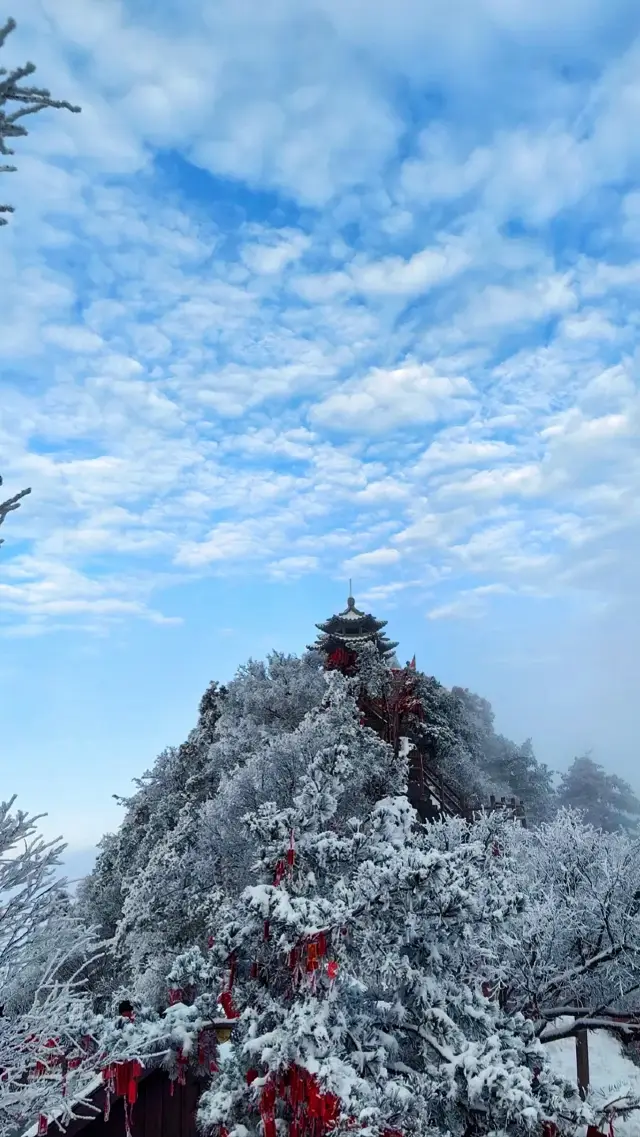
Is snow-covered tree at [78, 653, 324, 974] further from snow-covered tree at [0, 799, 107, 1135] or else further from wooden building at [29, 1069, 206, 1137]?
snow-covered tree at [0, 799, 107, 1135]

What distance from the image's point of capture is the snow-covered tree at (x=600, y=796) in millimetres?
52875

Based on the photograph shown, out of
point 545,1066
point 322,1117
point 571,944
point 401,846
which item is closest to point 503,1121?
point 545,1066

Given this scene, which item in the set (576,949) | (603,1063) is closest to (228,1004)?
(576,949)

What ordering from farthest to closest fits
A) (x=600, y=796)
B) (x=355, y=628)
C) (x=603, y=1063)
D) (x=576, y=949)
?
1. (x=600, y=796)
2. (x=355, y=628)
3. (x=603, y=1063)
4. (x=576, y=949)

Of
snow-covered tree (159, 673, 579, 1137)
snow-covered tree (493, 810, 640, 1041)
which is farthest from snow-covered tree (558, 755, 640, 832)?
snow-covered tree (159, 673, 579, 1137)

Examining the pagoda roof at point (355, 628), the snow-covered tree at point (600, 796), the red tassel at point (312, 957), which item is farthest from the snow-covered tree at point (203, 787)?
the snow-covered tree at point (600, 796)

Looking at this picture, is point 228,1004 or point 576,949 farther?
point 576,949

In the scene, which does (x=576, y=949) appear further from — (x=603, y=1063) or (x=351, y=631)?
(x=351, y=631)

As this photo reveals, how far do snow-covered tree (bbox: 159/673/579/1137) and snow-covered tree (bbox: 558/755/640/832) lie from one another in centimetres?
4706

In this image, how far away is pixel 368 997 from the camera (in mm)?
9859

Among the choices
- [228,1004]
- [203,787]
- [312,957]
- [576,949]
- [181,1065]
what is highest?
[203,787]

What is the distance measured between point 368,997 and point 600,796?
49989 mm

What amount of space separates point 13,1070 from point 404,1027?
16.9ft

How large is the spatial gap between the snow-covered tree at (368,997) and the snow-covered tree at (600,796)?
4706 centimetres
